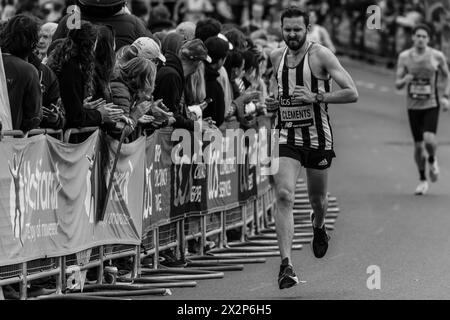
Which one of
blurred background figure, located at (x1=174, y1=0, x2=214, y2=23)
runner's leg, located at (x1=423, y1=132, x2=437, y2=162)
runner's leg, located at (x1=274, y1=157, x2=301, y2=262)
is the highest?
runner's leg, located at (x1=274, y1=157, x2=301, y2=262)

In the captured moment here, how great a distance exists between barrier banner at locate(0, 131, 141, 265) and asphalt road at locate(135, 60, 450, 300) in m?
0.72

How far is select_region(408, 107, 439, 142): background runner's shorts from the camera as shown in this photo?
20250 mm

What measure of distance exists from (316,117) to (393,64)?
3699cm

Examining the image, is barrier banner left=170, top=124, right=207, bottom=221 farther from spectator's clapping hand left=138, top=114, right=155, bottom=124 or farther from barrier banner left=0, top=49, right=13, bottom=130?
barrier banner left=0, top=49, right=13, bottom=130

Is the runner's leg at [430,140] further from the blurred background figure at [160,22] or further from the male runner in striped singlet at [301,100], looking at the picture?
the male runner in striped singlet at [301,100]

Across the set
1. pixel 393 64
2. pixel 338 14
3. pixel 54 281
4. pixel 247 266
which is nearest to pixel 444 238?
pixel 247 266

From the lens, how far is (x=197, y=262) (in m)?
13.1

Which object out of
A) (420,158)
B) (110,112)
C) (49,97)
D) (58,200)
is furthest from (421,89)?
(58,200)

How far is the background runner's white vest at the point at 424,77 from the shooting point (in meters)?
→ 20.2

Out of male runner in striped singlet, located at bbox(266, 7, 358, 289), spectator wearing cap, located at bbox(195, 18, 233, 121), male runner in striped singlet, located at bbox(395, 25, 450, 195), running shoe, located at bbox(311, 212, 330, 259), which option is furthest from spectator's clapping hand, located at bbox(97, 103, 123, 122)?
male runner in striped singlet, located at bbox(395, 25, 450, 195)

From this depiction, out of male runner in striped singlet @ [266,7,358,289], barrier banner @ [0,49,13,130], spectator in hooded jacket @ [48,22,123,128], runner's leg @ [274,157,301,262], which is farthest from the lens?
male runner in striped singlet @ [266,7,358,289]
